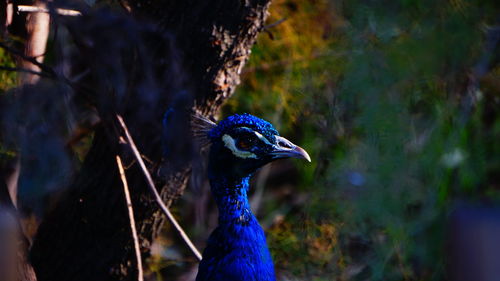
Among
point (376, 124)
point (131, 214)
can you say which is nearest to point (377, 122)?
point (376, 124)

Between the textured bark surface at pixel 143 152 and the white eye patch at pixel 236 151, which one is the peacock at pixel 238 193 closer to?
the white eye patch at pixel 236 151

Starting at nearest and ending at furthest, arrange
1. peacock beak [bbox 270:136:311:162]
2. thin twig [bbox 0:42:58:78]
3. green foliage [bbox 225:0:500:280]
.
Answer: peacock beak [bbox 270:136:311:162] < thin twig [bbox 0:42:58:78] < green foliage [bbox 225:0:500:280]

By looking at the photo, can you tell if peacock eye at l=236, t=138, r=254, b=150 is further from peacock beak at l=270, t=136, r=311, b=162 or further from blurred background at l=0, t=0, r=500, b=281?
blurred background at l=0, t=0, r=500, b=281

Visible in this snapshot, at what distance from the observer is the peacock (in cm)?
201

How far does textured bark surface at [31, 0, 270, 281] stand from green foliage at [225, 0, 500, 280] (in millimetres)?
461

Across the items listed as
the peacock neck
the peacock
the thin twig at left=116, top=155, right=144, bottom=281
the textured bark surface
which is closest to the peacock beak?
the peacock

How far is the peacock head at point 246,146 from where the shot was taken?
6.65ft

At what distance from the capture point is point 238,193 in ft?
6.86

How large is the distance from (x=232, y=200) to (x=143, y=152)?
480 millimetres

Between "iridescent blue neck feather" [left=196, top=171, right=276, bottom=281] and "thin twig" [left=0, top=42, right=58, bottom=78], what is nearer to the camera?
"iridescent blue neck feather" [left=196, top=171, right=276, bottom=281]

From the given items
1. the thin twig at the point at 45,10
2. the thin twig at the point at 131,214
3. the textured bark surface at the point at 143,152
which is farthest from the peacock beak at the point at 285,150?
the thin twig at the point at 45,10

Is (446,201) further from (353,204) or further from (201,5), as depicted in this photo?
(201,5)

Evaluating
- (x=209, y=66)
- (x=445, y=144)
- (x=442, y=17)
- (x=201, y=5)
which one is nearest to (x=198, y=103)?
(x=209, y=66)

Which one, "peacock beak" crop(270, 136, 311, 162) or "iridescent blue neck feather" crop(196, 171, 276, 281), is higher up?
"peacock beak" crop(270, 136, 311, 162)
